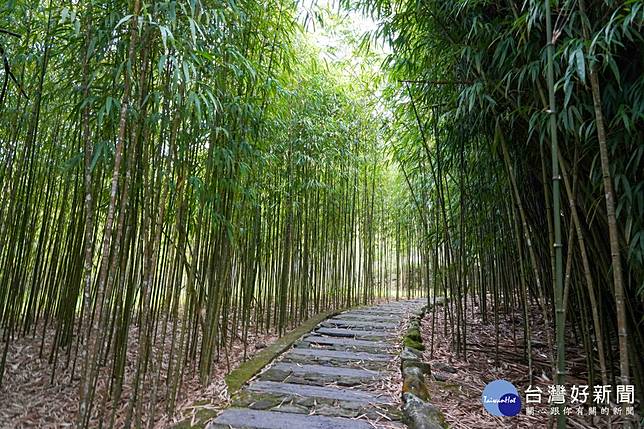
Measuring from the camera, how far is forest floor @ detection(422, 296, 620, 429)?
206cm

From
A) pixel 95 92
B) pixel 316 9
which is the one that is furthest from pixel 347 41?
pixel 95 92

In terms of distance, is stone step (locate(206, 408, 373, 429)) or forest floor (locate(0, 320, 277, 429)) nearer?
stone step (locate(206, 408, 373, 429))

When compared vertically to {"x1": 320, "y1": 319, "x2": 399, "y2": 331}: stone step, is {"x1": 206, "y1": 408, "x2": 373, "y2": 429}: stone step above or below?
below

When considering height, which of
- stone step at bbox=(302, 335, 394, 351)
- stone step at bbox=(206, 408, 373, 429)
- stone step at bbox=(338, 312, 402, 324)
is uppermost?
stone step at bbox=(338, 312, 402, 324)

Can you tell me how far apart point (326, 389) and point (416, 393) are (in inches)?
21.7

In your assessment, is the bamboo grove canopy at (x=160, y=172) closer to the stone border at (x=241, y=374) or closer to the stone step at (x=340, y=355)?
the stone border at (x=241, y=374)

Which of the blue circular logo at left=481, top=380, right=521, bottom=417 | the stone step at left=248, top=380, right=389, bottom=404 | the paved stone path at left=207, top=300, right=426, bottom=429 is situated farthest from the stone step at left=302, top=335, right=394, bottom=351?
the blue circular logo at left=481, top=380, right=521, bottom=417

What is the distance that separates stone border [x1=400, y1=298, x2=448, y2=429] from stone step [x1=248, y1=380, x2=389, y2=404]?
171 mm

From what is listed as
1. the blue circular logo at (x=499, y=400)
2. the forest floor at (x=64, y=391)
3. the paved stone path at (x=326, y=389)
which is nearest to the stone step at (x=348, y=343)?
the paved stone path at (x=326, y=389)

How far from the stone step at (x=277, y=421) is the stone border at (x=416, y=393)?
0.82ft

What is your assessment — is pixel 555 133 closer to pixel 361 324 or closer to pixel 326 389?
pixel 326 389

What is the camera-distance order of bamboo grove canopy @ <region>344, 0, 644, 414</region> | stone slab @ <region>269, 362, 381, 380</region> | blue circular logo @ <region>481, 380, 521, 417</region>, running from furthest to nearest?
1. stone slab @ <region>269, 362, 381, 380</region>
2. blue circular logo @ <region>481, 380, 521, 417</region>
3. bamboo grove canopy @ <region>344, 0, 644, 414</region>

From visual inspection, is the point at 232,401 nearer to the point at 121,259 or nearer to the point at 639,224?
the point at 121,259

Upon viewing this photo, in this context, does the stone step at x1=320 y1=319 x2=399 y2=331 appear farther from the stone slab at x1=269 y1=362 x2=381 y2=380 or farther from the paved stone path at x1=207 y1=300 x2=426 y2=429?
the stone slab at x1=269 y1=362 x2=381 y2=380
